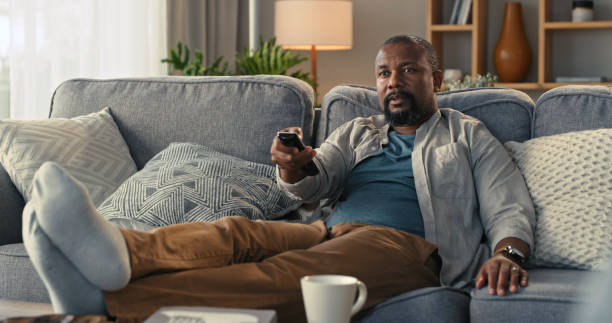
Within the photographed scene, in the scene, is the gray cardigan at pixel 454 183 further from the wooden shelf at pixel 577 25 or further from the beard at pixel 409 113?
the wooden shelf at pixel 577 25

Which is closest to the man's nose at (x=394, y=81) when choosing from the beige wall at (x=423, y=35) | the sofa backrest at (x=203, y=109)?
the sofa backrest at (x=203, y=109)

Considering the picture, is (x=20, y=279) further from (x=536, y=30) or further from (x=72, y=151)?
(x=536, y=30)

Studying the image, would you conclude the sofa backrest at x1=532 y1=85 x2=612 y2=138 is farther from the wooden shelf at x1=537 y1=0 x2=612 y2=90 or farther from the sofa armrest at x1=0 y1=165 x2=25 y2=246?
the wooden shelf at x1=537 y1=0 x2=612 y2=90

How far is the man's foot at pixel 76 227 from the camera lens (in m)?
0.99

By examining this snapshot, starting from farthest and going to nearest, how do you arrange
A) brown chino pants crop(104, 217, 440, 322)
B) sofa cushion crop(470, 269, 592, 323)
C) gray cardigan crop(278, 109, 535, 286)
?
gray cardigan crop(278, 109, 535, 286) → sofa cushion crop(470, 269, 592, 323) → brown chino pants crop(104, 217, 440, 322)

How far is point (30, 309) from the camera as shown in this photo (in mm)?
1148

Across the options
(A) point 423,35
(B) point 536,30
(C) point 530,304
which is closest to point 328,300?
(C) point 530,304

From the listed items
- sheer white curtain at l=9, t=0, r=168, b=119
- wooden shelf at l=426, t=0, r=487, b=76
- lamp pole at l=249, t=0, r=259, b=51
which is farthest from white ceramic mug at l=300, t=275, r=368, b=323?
lamp pole at l=249, t=0, r=259, b=51

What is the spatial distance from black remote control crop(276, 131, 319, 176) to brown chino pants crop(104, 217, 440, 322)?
20 cm

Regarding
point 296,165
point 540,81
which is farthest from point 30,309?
point 540,81

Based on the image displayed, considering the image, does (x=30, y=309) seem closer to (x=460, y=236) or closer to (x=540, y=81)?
(x=460, y=236)

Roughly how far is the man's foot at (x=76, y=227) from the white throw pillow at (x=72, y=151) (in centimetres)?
96

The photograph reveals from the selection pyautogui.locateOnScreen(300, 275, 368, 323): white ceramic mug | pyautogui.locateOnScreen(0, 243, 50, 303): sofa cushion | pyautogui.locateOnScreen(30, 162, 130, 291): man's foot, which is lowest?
pyautogui.locateOnScreen(0, 243, 50, 303): sofa cushion

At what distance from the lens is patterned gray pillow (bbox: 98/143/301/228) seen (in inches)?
70.9
